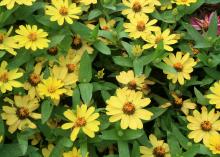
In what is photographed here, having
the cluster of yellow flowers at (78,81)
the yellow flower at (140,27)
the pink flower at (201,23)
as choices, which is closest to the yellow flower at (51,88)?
the cluster of yellow flowers at (78,81)

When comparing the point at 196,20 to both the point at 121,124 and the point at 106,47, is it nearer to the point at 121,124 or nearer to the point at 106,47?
the point at 106,47

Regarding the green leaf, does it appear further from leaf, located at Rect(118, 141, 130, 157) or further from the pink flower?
the pink flower

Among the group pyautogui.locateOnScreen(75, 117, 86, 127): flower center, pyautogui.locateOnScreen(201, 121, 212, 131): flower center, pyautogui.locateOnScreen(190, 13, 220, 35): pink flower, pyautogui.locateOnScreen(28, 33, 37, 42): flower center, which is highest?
pyautogui.locateOnScreen(28, 33, 37, 42): flower center

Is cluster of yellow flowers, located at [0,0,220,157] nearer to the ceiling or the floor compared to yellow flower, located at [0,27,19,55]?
nearer to the floor

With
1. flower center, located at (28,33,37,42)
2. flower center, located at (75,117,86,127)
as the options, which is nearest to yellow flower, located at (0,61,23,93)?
flower center, located at (28,33,37,42)

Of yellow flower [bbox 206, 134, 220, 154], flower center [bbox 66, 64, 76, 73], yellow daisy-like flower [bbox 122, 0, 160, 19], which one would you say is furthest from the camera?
yellow daisy-like flower [bbox 122, 0, 160, 19]

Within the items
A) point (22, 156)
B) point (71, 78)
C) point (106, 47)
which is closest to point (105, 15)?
point (106, 47)

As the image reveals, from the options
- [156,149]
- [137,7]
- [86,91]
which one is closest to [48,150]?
[86,91]

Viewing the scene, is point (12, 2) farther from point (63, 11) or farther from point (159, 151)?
point (159, 151)
